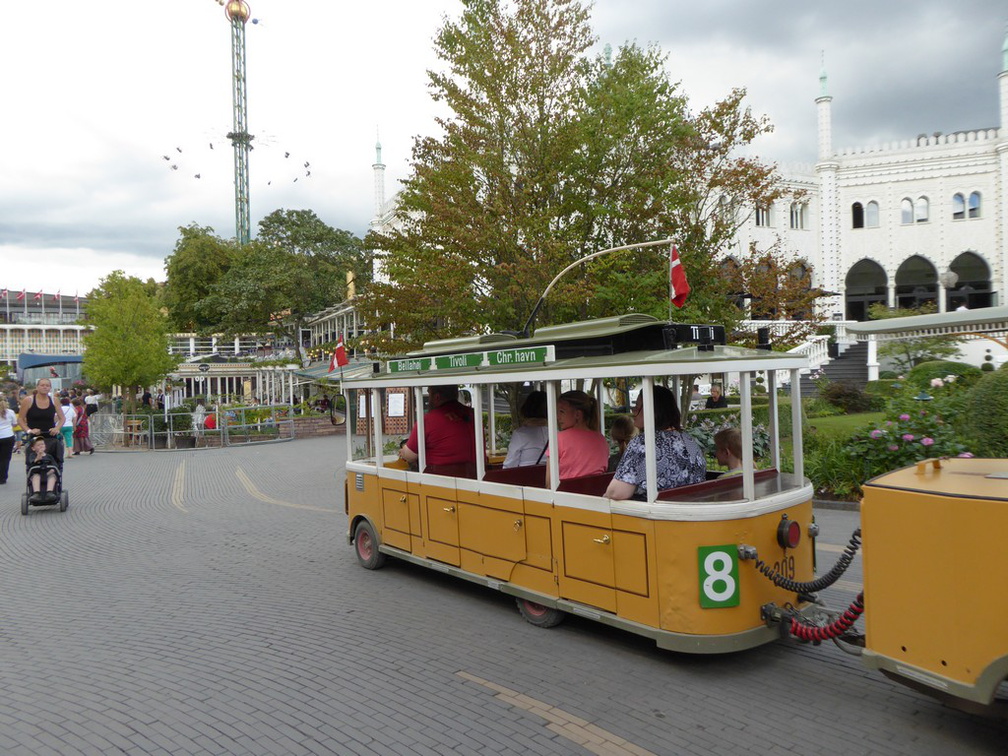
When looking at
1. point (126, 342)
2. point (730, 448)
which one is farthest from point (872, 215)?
point (730, 448)

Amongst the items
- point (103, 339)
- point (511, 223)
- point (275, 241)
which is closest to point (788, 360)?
point (511, 223)

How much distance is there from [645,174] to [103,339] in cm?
2606

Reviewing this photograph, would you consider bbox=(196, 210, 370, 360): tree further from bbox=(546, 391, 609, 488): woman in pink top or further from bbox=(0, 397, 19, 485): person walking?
bbox=(546, 391, 609, 488): woman in pink top

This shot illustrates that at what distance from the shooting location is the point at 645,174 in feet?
48.2

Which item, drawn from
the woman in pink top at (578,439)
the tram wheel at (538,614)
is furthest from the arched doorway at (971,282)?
the tram wheel at (538,614)

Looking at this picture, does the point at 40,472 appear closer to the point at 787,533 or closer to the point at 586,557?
the point at 586,557

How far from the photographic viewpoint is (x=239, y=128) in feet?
251

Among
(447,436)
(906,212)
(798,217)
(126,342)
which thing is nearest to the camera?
(447,436)

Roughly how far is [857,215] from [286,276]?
3473 centimetres

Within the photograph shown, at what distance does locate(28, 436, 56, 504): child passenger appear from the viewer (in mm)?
12914

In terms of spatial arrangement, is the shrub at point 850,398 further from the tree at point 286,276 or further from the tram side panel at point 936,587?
the tree at point 286,276

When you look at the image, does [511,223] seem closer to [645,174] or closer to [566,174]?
[566,174]

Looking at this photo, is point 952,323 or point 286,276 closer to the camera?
point 952,323

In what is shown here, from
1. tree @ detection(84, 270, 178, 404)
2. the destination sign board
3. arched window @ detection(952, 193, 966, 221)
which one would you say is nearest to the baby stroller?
the destination sign board
